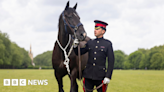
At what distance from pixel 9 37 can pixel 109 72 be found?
80612 mm

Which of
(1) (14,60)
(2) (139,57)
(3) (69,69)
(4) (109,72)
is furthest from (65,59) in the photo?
(2) (139,57)

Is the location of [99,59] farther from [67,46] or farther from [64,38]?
[64,38]

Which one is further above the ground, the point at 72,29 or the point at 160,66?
the point at 72,29

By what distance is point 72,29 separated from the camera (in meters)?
5.66

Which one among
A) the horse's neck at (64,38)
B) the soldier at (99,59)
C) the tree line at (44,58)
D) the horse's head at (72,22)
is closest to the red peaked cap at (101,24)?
the soldier at (99,59)

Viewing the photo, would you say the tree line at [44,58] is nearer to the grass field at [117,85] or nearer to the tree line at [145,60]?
the tree line at [145,60]

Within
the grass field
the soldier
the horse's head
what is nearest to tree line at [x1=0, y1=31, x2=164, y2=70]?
the grass field

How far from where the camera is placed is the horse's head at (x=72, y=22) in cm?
541

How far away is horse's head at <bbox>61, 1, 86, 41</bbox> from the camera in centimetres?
541

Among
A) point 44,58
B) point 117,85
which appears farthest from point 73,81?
point 44,58

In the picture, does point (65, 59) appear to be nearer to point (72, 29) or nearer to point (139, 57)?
point (72, 29)

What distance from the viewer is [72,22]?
18.9ft

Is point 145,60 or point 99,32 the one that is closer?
point 99,32

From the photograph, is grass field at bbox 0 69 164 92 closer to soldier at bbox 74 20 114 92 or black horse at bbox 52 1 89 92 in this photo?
black horse at bbox 52 1 89 92
